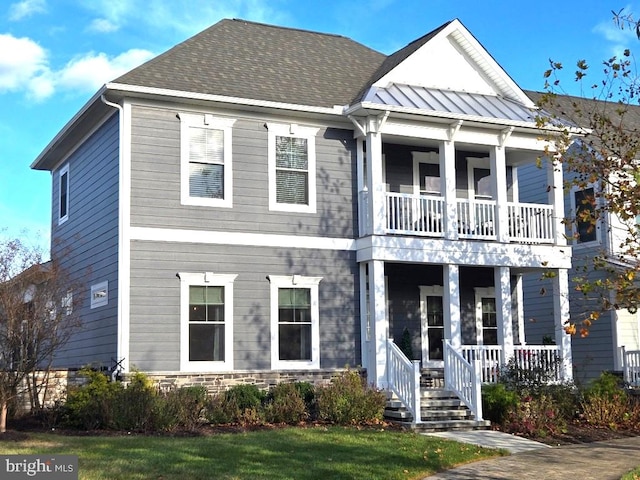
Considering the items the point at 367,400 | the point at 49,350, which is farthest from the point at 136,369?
the point at 367,400

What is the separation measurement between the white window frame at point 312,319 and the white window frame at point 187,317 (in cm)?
95

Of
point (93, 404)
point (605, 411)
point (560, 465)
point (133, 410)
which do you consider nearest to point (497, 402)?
point (605, 411)

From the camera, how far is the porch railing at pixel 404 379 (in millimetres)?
16984

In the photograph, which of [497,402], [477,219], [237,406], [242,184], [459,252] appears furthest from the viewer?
[477,219]

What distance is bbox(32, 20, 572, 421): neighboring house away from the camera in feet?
58.1

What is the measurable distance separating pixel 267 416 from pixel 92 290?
539 centimetres

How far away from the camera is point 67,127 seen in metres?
20.3

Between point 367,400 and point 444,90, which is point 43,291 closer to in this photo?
point 367,400

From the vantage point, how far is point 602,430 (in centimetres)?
1712

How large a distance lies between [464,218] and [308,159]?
3.98 m

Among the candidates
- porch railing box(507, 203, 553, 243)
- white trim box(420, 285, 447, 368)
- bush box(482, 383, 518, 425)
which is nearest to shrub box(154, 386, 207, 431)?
bush box(482, 383, 518, 425)

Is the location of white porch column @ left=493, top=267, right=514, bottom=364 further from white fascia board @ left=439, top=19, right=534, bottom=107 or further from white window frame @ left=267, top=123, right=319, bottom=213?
white window frame @ left=267, top=123, right=319, bottom=213

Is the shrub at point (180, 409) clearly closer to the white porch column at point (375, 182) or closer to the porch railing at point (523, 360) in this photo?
the white porch column at point (375, 182)

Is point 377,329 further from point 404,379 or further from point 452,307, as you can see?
point 452,307
